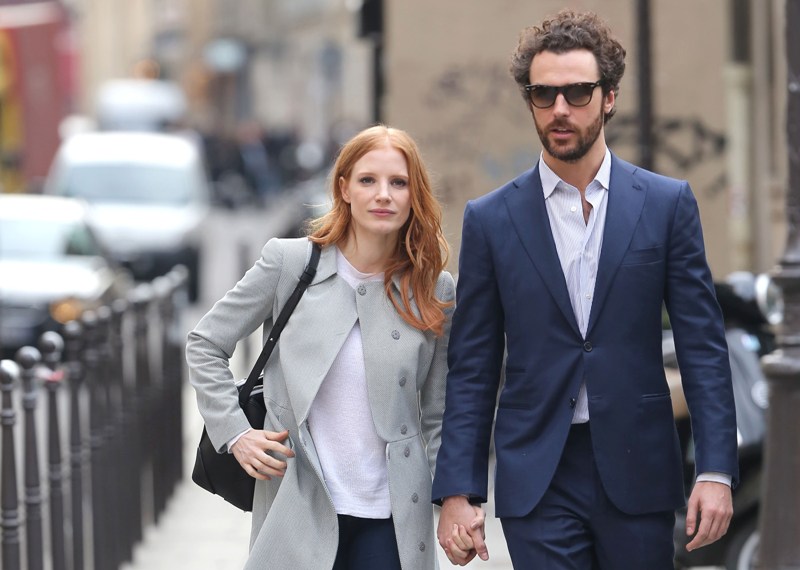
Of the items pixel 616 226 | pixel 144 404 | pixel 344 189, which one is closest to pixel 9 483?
pixel 344 189

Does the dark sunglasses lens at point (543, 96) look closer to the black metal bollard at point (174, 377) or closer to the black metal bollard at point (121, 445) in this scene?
the black metal bollard at point (121, 445)

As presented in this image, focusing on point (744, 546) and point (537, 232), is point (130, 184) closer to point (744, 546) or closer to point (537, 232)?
point (744, 546)

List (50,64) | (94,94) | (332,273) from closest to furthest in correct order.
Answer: (332,273) → (50,64) → (94,94)

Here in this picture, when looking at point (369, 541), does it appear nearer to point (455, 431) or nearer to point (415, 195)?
point (455, 431)

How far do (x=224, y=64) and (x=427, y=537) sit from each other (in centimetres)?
5660

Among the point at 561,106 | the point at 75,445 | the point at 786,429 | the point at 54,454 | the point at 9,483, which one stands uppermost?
the point at 561,106

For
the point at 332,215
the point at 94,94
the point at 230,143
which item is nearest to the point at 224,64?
the point at 230,143

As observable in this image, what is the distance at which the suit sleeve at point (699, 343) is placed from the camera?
163 inches

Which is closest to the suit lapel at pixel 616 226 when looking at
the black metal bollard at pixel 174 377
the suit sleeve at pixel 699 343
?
the suit sleeve at pixel 699 343

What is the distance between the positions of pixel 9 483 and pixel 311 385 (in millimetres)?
1774

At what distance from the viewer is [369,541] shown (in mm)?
4336

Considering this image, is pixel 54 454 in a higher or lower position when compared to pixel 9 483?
lower

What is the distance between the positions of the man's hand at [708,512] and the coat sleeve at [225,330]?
1135mm

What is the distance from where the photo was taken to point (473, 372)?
430cm
